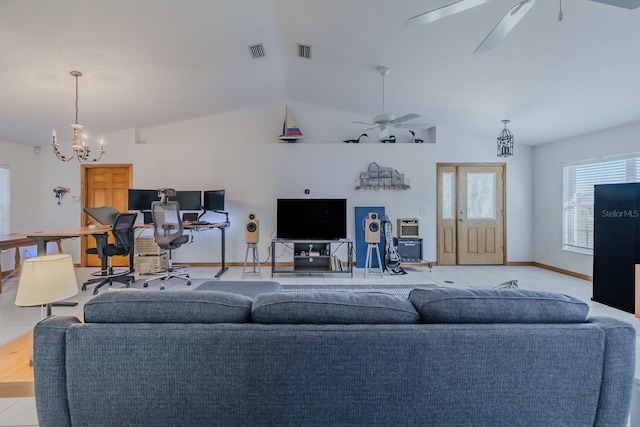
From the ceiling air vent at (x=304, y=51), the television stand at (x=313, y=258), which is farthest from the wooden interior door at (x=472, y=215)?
the ceiling air vent at (x=304, y=51)

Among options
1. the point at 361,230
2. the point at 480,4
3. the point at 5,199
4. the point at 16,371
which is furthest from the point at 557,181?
the point at 5,199

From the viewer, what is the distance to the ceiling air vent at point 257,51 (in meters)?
3.73

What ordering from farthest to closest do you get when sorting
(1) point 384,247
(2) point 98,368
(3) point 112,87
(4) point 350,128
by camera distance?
(4) point 350,128
(1) point 384,247
(3) point 112,87
(2) point 98,368

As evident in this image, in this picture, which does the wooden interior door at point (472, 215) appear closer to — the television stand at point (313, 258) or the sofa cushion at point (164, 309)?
the television stand at point (313, 258)

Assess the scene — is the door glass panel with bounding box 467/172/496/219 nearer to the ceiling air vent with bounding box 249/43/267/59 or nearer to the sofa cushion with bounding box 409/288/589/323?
the ceiling air vent with bounding box 249/43/267/59

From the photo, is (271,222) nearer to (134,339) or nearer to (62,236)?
(62,236)

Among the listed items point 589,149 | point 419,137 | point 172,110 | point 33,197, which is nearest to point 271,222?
point 172,110

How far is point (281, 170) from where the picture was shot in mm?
5723

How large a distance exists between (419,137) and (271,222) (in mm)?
3500

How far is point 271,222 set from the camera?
18.8 feet

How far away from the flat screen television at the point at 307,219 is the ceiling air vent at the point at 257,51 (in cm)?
225

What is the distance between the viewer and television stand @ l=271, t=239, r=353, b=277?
16.1 feet

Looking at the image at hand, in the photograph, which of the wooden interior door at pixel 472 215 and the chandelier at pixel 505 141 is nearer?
the chandelier at pixel 505 141

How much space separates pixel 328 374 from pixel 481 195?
5.87 metres
